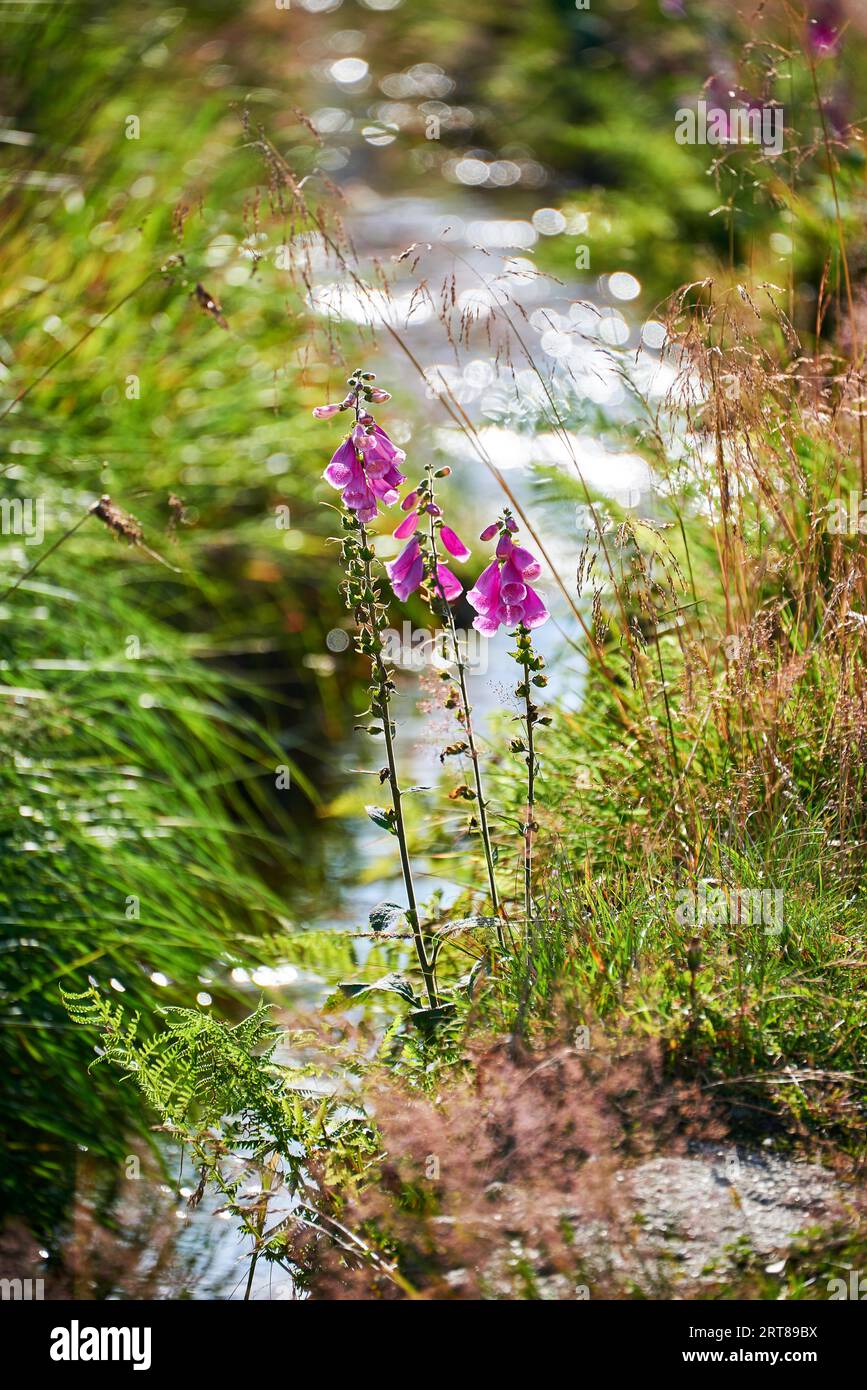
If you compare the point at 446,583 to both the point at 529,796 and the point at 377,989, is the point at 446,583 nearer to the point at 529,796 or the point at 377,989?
the point at 529,796

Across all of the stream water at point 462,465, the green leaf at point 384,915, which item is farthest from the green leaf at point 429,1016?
the stream water at point 462,465

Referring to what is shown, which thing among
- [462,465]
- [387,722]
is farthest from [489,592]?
[462,465]

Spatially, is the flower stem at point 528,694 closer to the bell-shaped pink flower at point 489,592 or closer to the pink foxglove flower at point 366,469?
the bell-shaped pink flower at point 489,592

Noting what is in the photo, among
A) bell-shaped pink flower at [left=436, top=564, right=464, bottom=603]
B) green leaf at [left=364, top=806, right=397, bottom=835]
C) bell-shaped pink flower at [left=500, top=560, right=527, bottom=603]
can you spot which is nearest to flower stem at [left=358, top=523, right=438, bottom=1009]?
green leaf at [left=364, top=806, right=397, bottom=835]

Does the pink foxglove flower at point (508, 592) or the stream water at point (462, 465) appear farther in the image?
the stream water at point (462, 465)

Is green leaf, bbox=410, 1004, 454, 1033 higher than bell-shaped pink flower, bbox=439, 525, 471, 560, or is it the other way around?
bell-shaped pink flower, bbox=439, 525, 471, 560

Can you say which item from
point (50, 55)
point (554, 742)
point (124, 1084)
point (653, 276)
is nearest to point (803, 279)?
point (653, 276)

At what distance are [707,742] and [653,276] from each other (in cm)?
487

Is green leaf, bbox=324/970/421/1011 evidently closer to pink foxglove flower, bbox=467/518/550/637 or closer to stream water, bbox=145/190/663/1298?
stream water, bbox=145/190/663/1298

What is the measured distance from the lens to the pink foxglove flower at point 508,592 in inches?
95.8

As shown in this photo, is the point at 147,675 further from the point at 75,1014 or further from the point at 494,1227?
the point at 494,1227

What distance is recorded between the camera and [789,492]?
2.93 m

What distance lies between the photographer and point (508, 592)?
244 centimetres

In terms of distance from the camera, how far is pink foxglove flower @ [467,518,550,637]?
7.98 feet
